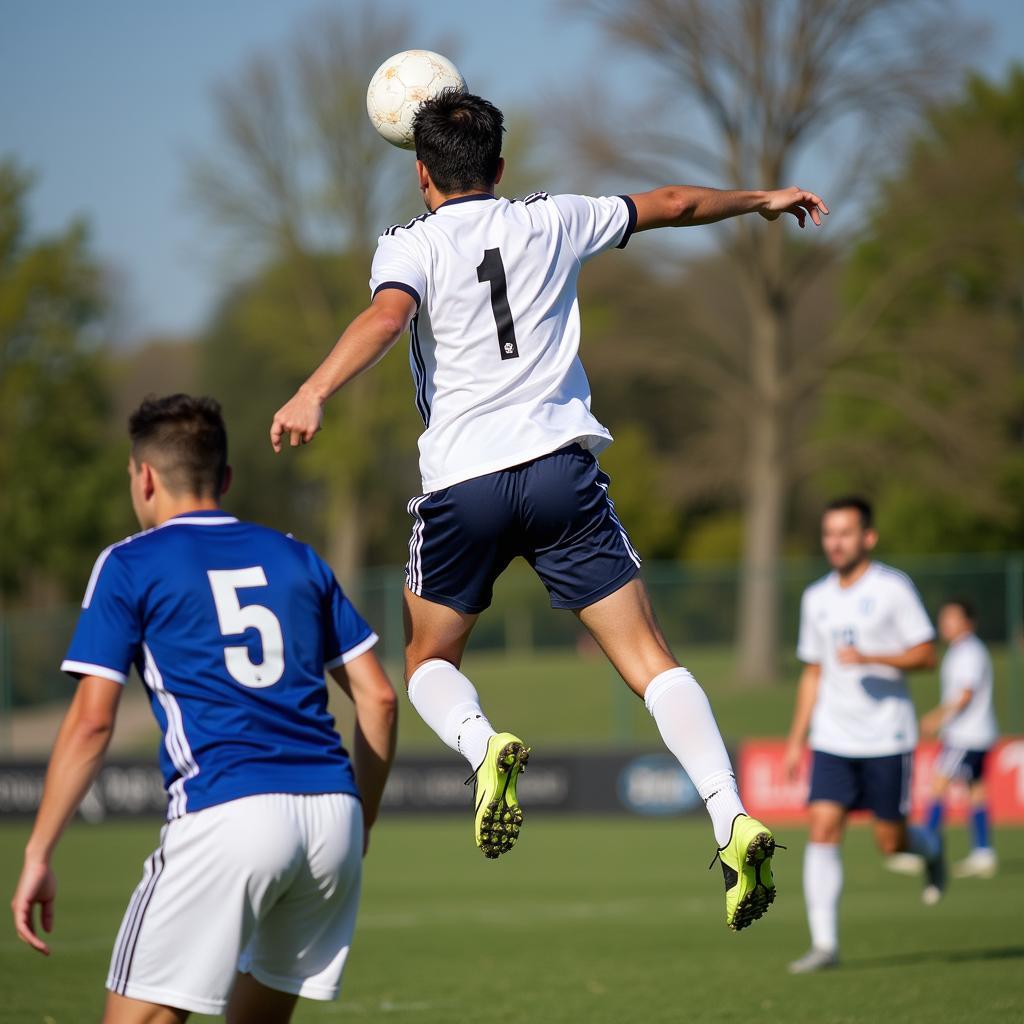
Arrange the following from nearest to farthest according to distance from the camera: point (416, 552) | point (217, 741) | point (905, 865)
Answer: point (217, 741) → point (416, 552) → point (905, 865)

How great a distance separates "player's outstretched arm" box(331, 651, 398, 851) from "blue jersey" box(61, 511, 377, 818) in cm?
19

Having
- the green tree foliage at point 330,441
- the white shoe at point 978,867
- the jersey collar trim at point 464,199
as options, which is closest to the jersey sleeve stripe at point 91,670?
the jersey collar trim at point 464,199

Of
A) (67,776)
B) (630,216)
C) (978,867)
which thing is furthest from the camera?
(978,867)

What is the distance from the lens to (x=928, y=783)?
18844mm

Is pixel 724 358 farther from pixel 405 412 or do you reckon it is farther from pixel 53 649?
pixel 53 649

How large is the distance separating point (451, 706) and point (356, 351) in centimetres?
144

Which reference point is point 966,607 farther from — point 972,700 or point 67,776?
point 67,776

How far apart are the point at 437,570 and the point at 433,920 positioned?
7014 millimetres

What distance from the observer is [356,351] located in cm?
442

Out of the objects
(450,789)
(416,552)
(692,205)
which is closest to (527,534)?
(416,552)

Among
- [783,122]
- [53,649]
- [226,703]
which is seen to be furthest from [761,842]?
[783,122]

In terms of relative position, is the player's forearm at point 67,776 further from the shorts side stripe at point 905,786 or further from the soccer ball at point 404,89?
the shorts side stripe at point 905,786

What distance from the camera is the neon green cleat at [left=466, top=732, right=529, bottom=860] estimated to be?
486 cm

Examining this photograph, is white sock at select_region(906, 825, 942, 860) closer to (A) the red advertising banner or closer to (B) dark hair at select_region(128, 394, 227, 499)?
(B) dark hair at select_region(128, 394, 227, 499)
